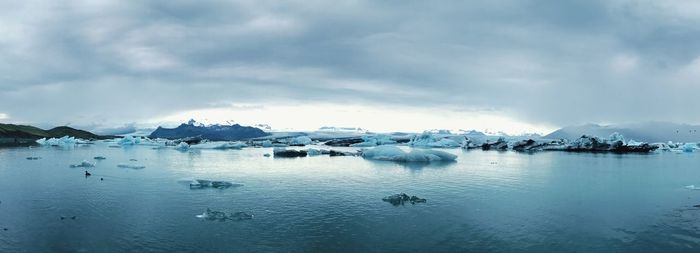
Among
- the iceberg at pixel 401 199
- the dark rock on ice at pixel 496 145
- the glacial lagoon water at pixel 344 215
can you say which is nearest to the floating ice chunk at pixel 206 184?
the glacial lagoon water at pixel 344 215

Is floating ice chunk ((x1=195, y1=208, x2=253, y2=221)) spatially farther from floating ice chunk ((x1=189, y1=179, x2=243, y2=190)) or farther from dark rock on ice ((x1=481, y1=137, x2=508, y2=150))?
dark rock on ice ((x1=481, y1=137, x2=508, y2=150))

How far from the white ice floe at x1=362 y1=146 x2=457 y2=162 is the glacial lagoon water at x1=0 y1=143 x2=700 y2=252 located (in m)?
16.4

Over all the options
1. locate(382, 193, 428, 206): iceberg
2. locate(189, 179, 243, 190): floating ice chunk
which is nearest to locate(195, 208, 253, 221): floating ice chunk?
locate(382, 193, 428, 206): iceberg

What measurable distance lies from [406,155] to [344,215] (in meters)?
32.6

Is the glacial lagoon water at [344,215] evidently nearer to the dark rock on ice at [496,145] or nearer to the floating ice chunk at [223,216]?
the floating ice chunk at [223,216]

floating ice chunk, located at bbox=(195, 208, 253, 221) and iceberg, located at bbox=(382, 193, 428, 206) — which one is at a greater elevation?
iceberg, located at bbox=(382, 193, 428, 206)

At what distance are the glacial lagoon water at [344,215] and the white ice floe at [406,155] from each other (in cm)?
1641

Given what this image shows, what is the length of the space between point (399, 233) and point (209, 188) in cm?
1446

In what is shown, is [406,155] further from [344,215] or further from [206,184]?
[344,215]

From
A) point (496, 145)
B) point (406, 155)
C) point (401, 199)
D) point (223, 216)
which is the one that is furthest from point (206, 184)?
point (496, 145)

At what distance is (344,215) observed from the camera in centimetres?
2012

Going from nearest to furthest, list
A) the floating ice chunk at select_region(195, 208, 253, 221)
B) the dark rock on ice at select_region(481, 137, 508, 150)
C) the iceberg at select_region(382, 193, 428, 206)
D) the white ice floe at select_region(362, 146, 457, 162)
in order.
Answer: the floating ice chunk at select_region(195, 208, 253, 221) → the iceberg at select_region(382, 193, 428, 206) → the white ice floe at select_region(362, 146, 457, 162) → the dark rock on ice at select_region(481, 137, 508, 150)

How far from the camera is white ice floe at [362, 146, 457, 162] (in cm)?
5104

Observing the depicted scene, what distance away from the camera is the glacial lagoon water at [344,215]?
15469 mm
